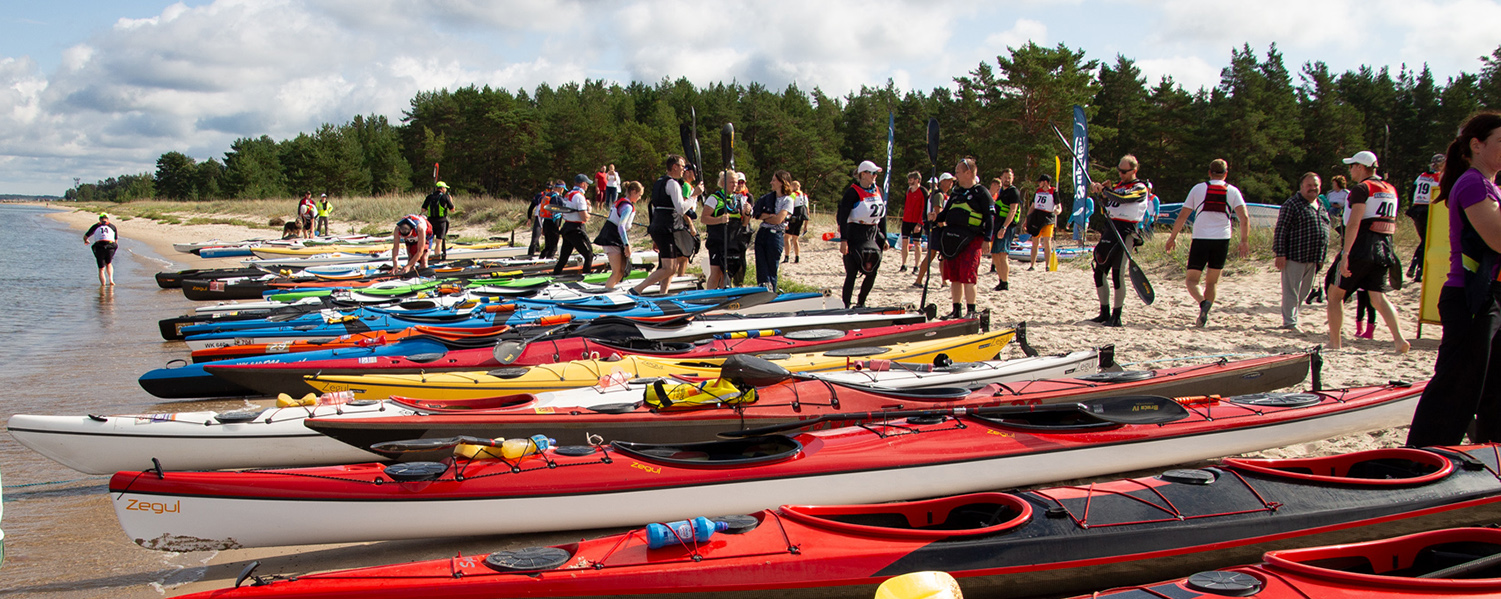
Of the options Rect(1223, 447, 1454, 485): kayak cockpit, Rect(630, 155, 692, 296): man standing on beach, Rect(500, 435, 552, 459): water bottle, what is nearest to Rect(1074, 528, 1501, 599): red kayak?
Rect(1223, 447, 1454, 485): kayak cockpit

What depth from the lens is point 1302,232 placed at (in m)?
6.28

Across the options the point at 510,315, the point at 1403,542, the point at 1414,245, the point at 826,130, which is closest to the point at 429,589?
the point at 1403,542

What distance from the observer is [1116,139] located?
3284cm

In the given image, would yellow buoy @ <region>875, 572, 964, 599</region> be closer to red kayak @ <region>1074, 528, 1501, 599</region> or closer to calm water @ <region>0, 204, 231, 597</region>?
red kayak @ <region>1074, 528, 1501, 599</region>

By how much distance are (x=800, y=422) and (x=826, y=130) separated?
38.3 meters

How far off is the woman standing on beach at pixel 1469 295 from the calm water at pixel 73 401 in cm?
469

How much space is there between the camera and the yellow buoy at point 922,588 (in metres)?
1.53

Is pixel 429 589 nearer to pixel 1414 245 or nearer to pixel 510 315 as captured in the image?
pixel 510 315

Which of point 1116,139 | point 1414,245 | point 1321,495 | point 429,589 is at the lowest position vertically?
point 429,589

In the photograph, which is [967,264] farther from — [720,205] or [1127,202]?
[720,205]

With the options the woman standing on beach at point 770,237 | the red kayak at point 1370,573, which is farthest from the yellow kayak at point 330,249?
the red kayak at point 1370,573

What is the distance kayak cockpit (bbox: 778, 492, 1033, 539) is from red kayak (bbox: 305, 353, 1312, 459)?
3.69 ft

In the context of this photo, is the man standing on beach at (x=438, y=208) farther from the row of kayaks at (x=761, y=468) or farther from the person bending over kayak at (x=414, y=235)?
the row of kayaks at (x=761, y=468)

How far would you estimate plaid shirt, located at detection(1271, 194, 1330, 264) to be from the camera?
622cm
